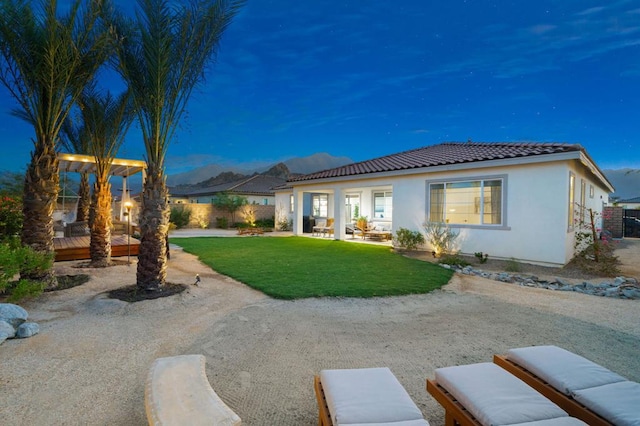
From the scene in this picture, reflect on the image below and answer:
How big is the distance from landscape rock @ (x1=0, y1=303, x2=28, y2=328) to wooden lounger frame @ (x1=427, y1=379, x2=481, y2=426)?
535cm

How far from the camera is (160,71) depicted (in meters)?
5.83

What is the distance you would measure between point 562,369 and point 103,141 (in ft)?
36.8

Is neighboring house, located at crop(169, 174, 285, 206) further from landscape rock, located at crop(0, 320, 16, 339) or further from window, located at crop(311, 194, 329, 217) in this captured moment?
landscape rock, located at crop(0, 320, 16, 339)

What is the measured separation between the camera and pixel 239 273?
27.1 ft

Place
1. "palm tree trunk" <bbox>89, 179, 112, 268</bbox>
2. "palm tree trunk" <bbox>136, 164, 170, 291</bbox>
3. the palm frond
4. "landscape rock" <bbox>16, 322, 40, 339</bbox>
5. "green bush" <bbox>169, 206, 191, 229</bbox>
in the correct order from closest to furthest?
"landscape rock" <bbox>16, 322, 40, 339</bbox> < the palm frond < "palm tree trunk" <bbox>136, 164, 170, 291</bbox> < "palm tree trunk" <bbox>89, 179, 112, 268</bbox> < "green bush" <bbox>169, 206, 191, 229</bbox>

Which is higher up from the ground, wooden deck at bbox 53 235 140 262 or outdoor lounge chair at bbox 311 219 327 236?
outdoor lounge chair at bbox 311 219 327 236

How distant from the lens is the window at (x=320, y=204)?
70.6ft

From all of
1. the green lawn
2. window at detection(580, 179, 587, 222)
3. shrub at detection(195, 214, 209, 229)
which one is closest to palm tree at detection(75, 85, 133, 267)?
the green lawn

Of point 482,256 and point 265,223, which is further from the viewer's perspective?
point 265,223

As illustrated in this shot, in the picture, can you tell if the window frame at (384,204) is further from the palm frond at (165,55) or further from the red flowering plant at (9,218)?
the red flowering plant at (9,218)

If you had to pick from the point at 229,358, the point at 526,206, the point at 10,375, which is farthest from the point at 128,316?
the point at 526,206

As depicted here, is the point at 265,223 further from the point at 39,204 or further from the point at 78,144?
the point at 39,204

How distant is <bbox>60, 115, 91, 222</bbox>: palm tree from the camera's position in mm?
13242

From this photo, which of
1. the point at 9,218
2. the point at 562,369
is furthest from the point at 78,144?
the point at 562,369
